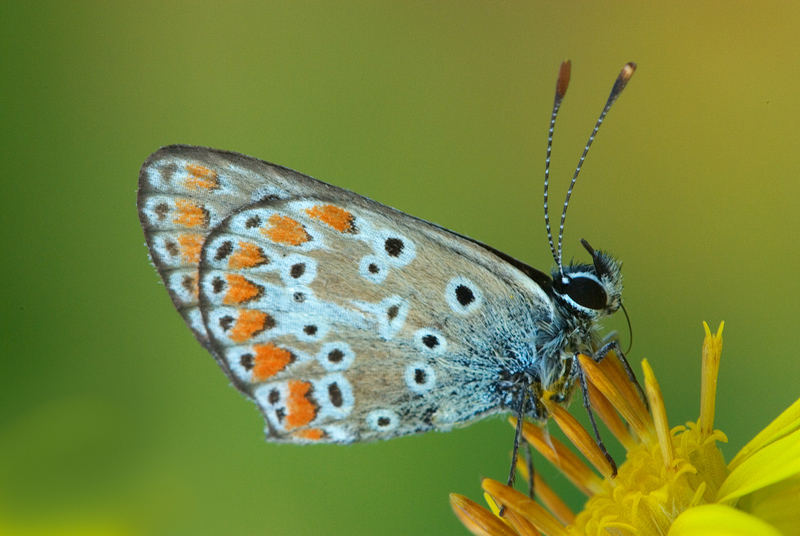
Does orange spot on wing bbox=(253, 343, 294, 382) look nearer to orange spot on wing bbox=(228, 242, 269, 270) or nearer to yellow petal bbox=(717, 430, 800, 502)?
orange spot on wing bbox=(228, 242, 269, 270)

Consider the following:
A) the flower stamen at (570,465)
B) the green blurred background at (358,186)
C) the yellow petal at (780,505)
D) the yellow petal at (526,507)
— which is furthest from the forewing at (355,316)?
the green blurred background at (358,186)

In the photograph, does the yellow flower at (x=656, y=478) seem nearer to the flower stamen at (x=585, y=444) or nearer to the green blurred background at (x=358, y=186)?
the flower stamen at (x=585, y=444)

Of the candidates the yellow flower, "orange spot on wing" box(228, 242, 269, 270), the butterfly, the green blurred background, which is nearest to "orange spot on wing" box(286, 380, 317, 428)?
the butterfly

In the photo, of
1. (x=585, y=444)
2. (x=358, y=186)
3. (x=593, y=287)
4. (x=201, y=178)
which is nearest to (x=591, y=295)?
(x=593, y=287)

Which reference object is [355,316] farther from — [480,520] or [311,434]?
Answer: [480,520]

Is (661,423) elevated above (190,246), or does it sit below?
below
